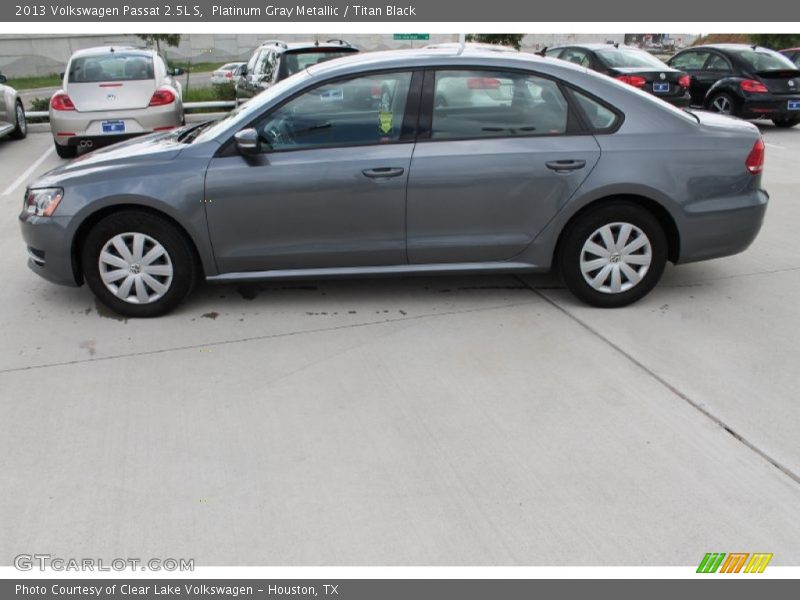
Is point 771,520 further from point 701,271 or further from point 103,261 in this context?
point 103,261

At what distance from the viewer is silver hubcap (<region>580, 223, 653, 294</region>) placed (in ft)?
15.5

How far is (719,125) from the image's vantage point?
487 centimetres

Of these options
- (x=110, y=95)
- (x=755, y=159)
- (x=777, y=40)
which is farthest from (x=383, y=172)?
(x=777, y=40)

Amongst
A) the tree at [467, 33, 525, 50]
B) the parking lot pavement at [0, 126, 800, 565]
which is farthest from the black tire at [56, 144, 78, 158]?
the tree at [467, 33, 525, 50]

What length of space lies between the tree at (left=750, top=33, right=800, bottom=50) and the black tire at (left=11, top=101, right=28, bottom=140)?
23.0m

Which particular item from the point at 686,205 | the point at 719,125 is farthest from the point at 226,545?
the point at 719,125

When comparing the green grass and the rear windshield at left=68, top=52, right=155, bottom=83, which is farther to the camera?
the green grass

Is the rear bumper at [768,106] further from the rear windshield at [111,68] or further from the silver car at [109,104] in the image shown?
the rear windshield at [111,68]

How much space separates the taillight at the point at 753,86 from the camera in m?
12.5

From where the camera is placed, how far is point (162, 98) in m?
9.84

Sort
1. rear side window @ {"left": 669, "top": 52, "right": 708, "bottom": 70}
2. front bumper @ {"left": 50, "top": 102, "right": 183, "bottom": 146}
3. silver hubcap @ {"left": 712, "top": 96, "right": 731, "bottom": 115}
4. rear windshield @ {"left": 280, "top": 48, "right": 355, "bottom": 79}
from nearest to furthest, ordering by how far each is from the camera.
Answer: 1. front bumper @ {"left": 50, "top": 102, "right": 183, "bottom": 146}
2. rear windshield @ {"left": 280, "top": 48, "right": 355, "bottom": 79}
3. silver hubcap @ {"left": 712, "top": 96, "right": 731, "bottom": 115}
4. rear side window @ {"left": 669, "top": 52, "right": 708, "bottom": 70}

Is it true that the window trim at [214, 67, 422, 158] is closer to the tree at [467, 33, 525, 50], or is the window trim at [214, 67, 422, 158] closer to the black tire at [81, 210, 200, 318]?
the black tire at [81, 210, 200, 318]

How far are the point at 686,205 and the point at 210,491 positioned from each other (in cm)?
333

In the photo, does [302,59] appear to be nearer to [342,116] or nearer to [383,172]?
[342,116]
